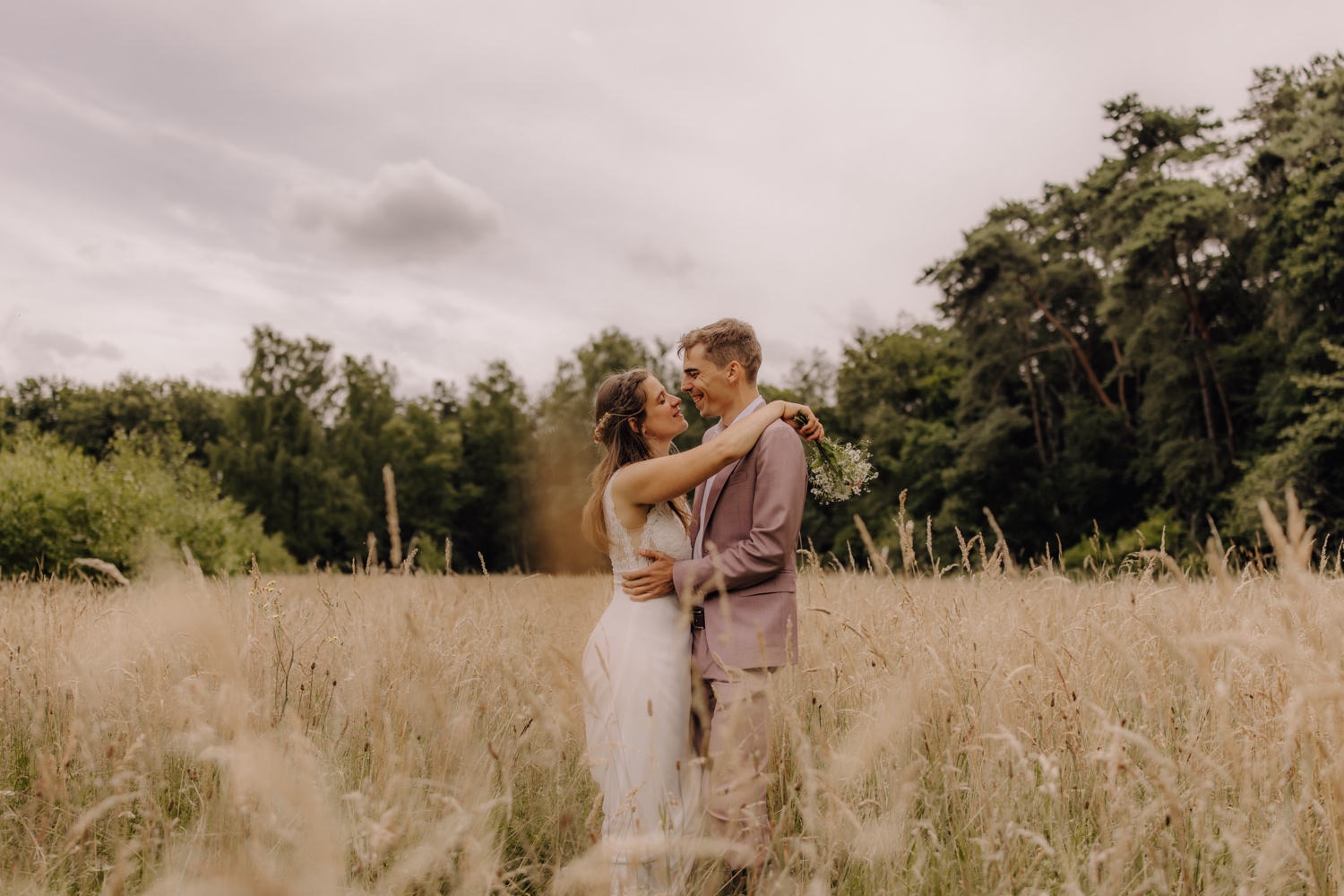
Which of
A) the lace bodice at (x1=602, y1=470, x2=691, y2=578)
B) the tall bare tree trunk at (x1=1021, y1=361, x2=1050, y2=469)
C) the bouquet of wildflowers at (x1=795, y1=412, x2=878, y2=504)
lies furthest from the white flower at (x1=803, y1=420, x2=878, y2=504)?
the tall bare tree trunk at (x1=1021, y1=361, x2=1050, y2=469)

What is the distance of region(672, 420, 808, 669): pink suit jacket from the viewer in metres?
3.02

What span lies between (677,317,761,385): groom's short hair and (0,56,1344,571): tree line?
51.3 feet

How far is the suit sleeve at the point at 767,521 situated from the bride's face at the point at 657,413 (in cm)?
56

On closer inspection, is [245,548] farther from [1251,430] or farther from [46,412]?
[46,412]

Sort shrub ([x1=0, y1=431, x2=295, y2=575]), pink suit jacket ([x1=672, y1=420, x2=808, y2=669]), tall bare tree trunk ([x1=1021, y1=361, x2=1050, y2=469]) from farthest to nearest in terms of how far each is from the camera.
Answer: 1. tall bare tree trunk ([x1=1021, y1=361, x2=1050, y2=469])
2. shrub ([x1=0, y1=431, x2=295, y2=575])
3. pink suit jacket ([x1=672, y1=420, x2=808, y2=669])

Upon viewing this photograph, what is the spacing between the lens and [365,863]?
2268 millimetres

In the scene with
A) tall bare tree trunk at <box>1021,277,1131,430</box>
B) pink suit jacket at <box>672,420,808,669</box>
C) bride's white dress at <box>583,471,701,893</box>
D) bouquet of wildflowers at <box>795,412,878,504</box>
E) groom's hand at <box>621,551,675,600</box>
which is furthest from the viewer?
tall bare tree trunk at <box>1021,277,1131,430</box>

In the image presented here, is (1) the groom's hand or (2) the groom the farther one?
(1) the groom's hand

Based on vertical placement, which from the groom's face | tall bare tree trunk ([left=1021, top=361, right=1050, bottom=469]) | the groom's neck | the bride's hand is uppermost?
tall bare tree trunk ([left=1021, top=361, right=1050, bottom=469])

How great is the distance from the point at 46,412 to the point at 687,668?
83.4 m

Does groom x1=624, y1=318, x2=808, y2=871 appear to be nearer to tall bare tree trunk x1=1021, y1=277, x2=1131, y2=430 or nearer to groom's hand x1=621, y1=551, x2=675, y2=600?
groom's hand x1=621, y1=551, x2=675, y2=600

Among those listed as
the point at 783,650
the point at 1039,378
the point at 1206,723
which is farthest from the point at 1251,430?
the point at 783,650

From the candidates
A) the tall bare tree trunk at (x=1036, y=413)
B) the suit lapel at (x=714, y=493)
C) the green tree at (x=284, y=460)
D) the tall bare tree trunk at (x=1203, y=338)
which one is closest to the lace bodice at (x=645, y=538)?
the suit lapel at (x=714, y=493)

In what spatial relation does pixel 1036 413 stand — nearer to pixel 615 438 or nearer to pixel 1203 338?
pixel 1203 338
